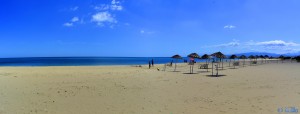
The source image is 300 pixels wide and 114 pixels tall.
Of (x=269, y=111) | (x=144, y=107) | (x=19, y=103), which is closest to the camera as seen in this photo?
(x=269, y=111)

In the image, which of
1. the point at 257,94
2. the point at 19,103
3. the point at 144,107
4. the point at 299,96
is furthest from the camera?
the point at 257,94

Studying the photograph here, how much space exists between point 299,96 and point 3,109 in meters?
9.46

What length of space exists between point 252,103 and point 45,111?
6.11 meters

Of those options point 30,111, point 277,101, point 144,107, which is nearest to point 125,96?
point 144,107

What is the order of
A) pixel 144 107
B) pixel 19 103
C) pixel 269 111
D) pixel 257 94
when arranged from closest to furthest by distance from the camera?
pixel 269 111 < pixel 144 107 < pixel 19 103 < pixel 257 94

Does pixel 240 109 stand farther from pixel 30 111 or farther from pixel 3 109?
pixel 3 109

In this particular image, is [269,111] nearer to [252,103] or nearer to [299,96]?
[252,103]

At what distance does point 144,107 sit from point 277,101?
429 centimetres

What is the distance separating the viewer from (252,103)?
7500 mm

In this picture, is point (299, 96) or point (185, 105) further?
point (299, 96)

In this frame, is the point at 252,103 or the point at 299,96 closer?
the point at 252,103

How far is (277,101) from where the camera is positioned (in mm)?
7734

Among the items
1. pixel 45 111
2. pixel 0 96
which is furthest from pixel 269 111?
pixel 0 96

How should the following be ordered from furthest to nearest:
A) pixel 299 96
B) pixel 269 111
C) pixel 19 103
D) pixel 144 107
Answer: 1. pixel 299 96
2. pixel 19 103
3. pixel 144 107
4. pixel 269 111
